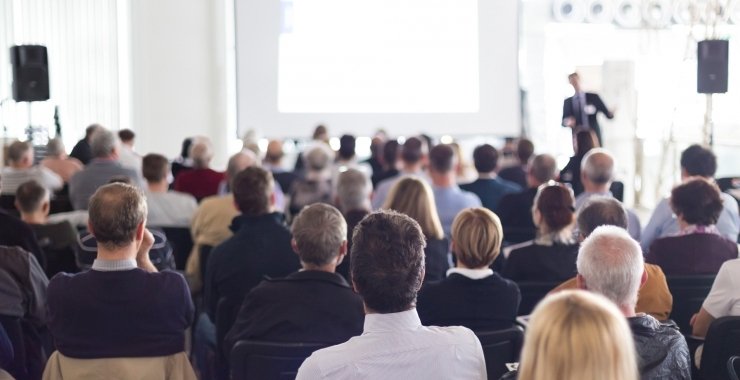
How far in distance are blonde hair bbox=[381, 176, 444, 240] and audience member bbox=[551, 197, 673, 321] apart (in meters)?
0.83

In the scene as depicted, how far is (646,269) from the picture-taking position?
3441mm

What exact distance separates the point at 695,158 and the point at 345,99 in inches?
217

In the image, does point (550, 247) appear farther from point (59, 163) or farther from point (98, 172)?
point (59, 163)

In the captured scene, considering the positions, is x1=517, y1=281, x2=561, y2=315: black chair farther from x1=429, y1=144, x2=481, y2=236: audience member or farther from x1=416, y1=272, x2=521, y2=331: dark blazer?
x1=429, y1=144, x2=481, y2=236: audience member

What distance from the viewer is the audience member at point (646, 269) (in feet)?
11.2

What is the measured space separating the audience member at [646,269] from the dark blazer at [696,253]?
1.49 ft

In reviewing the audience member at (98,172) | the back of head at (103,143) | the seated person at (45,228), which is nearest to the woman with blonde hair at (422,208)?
the seated person at (45,228)

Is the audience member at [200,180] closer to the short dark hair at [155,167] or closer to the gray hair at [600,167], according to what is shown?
the short dark hair at [155,167]

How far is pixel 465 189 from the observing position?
6.87 meters

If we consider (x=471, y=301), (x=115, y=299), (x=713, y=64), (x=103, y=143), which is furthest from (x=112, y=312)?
(x=713, y=64)

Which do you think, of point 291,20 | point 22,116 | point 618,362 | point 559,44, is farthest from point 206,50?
point 618,362

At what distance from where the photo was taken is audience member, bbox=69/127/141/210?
21.2 ft

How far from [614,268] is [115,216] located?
4.93 ft

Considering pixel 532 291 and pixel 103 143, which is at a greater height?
pixel 103 143
